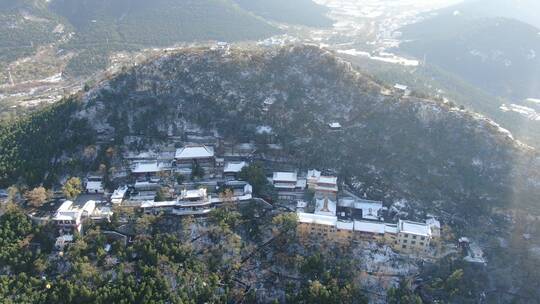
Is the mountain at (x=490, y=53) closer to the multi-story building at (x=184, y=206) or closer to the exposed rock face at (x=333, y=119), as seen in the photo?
the exposed rock face at (x=333, y=119)

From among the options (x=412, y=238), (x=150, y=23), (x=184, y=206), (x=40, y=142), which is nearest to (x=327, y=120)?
(x=412, y=238)

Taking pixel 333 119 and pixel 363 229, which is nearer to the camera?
pixel 363 229

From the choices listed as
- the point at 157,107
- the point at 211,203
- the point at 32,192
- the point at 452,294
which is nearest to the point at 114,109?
the point at 157,107

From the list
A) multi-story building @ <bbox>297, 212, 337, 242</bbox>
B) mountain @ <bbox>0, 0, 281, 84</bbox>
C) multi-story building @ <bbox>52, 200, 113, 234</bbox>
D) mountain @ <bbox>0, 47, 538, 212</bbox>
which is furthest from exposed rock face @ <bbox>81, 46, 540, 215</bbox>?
mountain @ <bbox>0, 0, 281, 84</bbox>

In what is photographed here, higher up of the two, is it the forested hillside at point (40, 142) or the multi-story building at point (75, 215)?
the forested hillside at point (40, 142)

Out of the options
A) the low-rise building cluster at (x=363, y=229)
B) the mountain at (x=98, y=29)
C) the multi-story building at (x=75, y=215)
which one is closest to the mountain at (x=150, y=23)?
the mountain at (x=98, y=29)

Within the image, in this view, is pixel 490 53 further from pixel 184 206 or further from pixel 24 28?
pixel 24 28

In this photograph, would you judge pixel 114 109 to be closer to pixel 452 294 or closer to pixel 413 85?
pixel 452 294
